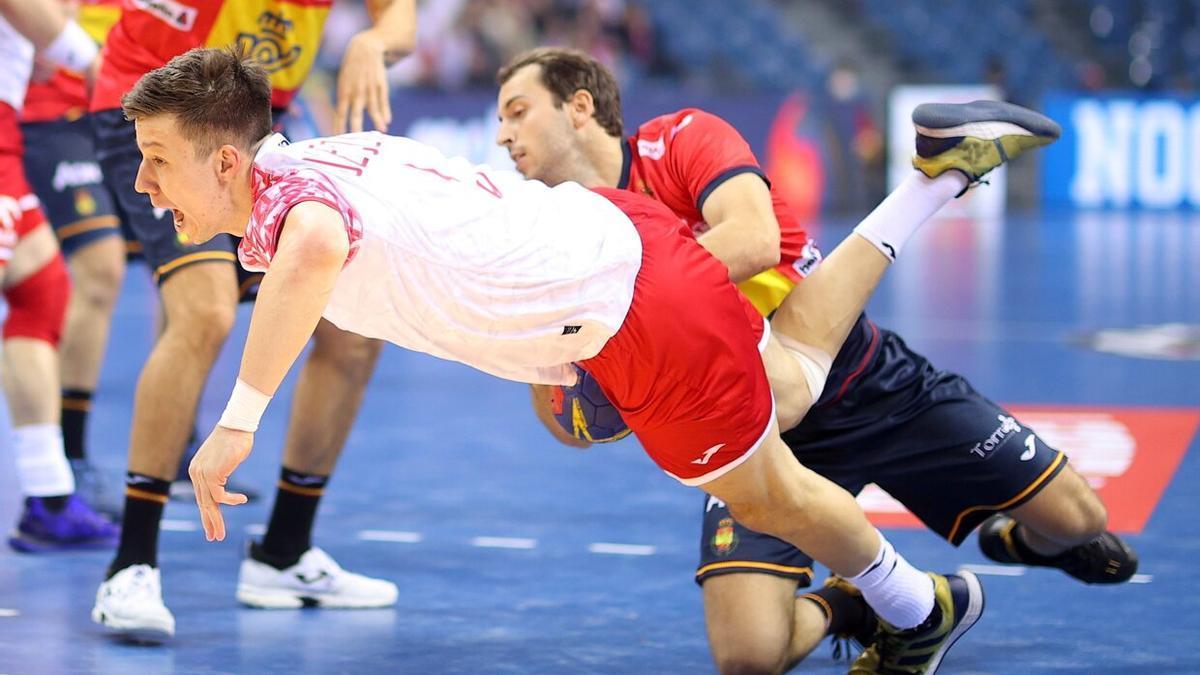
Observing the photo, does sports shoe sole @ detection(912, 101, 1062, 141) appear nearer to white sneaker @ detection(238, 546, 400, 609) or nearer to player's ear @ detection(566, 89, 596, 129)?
player's ear @ detection(566, 89, 596, 129)

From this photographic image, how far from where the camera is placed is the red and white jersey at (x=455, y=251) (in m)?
2.63

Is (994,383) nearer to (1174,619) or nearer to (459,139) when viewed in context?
(1174,619)

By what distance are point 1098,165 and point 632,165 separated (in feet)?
48.2

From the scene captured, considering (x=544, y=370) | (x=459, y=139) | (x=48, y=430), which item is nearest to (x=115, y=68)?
(x=48, y=430)

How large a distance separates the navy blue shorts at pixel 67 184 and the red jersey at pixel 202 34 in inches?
47.7

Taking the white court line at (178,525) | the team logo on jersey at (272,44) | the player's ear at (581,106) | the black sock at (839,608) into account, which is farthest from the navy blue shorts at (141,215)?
the black sock at (839,608)

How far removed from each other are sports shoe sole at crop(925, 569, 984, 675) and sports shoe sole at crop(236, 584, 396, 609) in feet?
4.45

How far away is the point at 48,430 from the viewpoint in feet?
15.2

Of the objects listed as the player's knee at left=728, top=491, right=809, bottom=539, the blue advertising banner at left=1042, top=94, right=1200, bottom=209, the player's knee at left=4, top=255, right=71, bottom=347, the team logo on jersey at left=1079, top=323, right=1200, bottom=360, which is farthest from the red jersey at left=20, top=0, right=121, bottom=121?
the blue advertising banner at left=1042, top=94, right=1200, bottom=209

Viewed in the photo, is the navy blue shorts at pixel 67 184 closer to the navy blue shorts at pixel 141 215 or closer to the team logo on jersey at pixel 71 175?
the team logo on jersey at pixel 71 175

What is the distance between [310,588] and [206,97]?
1701 mm

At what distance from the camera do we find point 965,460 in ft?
12.0

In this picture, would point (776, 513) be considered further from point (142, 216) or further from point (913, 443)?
point (142, 216)

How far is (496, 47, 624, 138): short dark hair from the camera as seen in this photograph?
3.62 m
